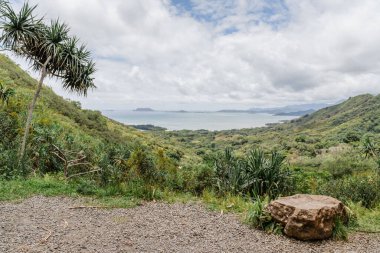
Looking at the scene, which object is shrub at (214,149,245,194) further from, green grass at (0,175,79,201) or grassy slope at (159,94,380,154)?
green grass at (0,175,79,201)

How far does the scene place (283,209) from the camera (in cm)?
657

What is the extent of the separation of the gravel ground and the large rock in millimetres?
184

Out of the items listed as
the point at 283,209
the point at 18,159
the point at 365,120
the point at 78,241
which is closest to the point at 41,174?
the point at 18,159

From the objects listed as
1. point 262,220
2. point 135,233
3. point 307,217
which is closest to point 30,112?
point 135,233

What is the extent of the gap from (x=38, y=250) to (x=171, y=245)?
2061 mm

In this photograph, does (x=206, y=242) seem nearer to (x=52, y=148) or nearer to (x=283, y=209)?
(x=283, y=209)

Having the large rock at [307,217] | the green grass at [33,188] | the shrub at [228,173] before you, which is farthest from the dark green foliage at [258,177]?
the green grass at [33,188]

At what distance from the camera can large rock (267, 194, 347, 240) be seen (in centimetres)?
618

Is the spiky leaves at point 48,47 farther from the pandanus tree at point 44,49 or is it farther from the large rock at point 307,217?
the large rock at point 307,217

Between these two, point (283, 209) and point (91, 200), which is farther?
point (91, 200)

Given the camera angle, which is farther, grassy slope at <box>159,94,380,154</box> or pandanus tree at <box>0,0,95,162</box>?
grassy slope at <box>159,94,380,154</box>

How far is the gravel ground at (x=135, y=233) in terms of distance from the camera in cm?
557

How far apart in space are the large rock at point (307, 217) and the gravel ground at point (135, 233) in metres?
0.18

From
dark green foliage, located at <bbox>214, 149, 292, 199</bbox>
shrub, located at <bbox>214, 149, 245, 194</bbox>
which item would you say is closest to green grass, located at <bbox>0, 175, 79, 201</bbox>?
shrub, located at <bbox>214, 149, 245, 194</bbox>
